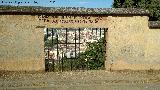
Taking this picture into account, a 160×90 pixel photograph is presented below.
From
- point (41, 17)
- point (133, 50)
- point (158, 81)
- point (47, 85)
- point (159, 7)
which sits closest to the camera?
point (47, 85)

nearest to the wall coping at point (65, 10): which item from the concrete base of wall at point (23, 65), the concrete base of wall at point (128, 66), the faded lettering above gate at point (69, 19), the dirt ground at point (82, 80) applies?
the faded lettering above gate at point (69, 19)

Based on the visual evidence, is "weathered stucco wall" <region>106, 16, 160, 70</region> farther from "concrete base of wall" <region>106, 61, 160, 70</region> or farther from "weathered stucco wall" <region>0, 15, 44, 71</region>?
"weathered stucco wall" <region>0, 15, 44, 71</region>

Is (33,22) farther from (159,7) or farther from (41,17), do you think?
(159,7)

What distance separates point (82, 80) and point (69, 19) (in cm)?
303

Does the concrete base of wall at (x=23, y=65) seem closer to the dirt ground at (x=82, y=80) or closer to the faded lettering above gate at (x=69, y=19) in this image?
the dirt ground at (x=82, y=80)

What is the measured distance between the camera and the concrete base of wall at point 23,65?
44.5ft

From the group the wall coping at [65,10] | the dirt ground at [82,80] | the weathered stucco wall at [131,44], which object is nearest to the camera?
the dirt ground at [82,80]

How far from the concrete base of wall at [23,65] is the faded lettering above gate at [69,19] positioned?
1.96 m

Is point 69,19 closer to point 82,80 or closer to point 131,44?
point 82,80

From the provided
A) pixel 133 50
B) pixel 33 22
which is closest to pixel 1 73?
pixel 33 22

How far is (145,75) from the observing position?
14156mm

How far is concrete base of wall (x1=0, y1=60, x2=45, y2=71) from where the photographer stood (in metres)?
13.6

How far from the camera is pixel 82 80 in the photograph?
12.6 meters

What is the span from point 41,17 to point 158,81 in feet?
19.3
